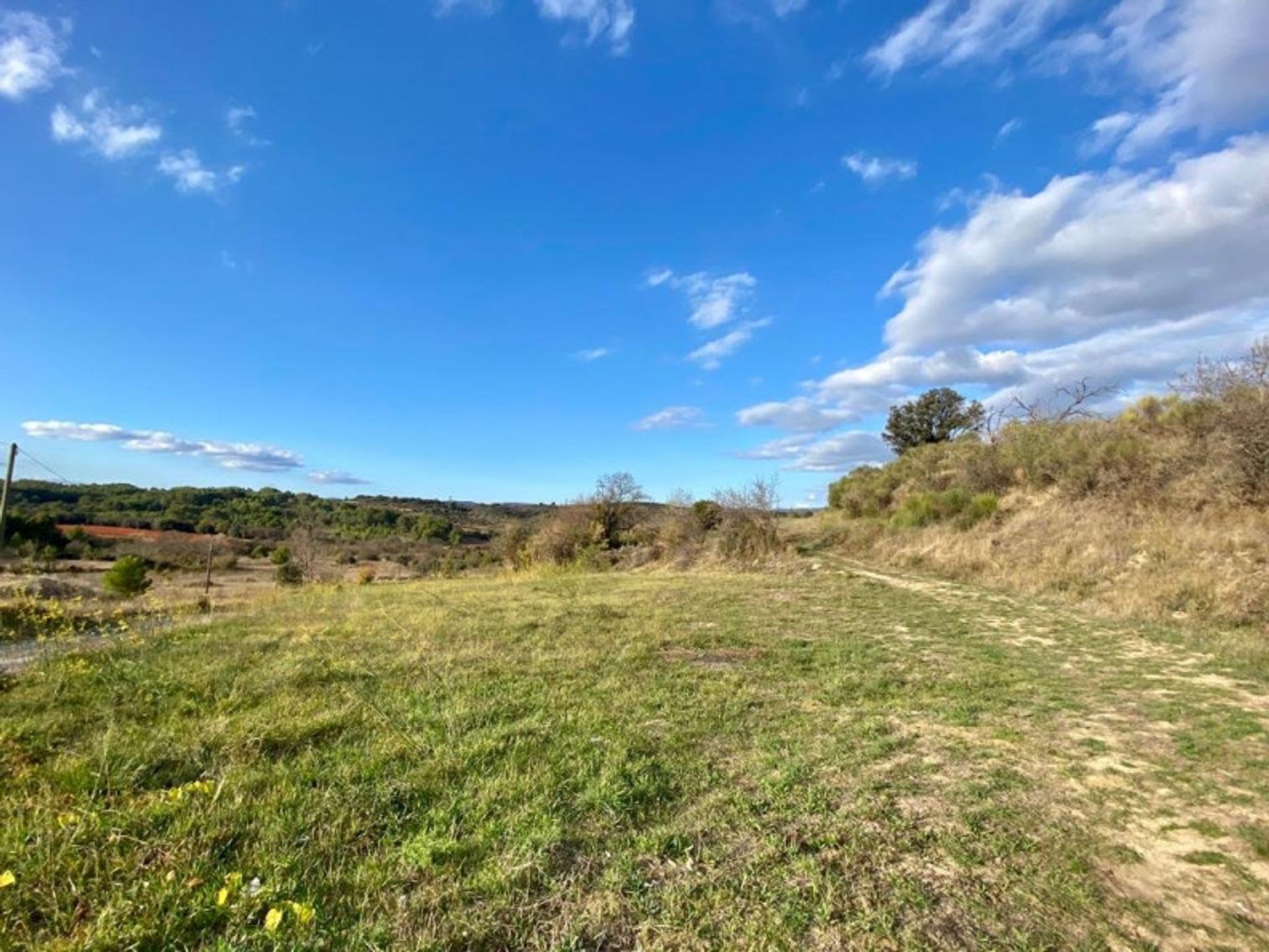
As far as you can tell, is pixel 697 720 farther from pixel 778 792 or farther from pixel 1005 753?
pixel 1005 753

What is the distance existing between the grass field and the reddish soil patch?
180ft

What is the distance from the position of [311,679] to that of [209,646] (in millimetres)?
3044

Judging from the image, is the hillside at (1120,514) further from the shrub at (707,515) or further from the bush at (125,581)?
the bush at (125,581)

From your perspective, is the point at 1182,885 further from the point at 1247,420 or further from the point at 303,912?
the point at 1247,420

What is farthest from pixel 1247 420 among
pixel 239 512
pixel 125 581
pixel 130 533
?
pixel 239 512

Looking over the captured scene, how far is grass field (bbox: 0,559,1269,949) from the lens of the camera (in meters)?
2.36

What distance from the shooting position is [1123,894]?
2.64 metres

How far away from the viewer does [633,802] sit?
133 inches

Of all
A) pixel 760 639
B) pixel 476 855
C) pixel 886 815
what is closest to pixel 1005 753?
pixel 886 815

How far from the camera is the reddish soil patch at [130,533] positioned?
4872 cm

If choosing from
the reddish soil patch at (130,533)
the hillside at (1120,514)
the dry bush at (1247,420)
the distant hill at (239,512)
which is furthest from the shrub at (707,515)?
the reddish soil patch at (130,533)

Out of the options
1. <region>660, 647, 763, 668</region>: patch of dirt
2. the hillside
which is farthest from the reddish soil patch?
<region>660, 647, 763, 668</region>: patch of dirt

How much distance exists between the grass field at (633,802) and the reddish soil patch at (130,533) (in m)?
54.7

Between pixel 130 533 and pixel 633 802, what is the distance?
214ft
